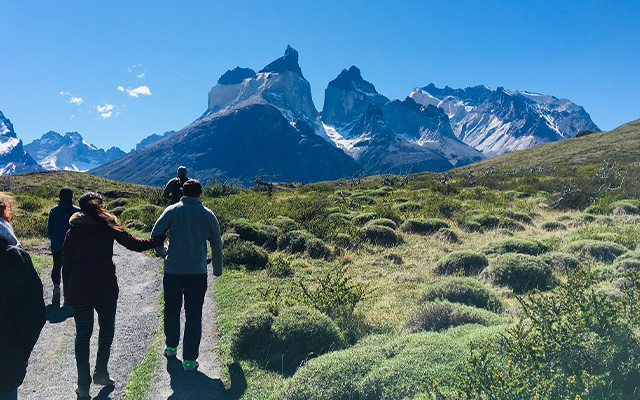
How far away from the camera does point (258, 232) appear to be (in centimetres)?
1556

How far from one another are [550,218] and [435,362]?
16596 millimetres

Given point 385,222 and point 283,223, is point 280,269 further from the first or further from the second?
point 385,222

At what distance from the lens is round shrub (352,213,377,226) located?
18.2 meters

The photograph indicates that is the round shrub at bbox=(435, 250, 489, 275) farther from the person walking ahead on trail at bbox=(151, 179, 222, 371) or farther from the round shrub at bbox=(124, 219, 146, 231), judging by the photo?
the round shrub at bbox=(124, 219, 146, 231)

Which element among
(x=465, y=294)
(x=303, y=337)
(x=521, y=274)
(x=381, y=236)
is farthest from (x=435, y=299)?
(x=381, y=236)

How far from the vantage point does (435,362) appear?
4.81 m

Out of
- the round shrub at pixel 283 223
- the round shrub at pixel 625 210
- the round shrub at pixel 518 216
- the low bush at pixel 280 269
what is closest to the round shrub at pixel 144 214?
the round shrub at pixel 283 223

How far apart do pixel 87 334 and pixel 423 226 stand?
14.3m

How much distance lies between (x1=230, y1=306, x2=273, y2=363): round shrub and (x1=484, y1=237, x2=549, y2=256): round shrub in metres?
8.90

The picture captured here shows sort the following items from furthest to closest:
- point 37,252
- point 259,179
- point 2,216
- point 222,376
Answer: point 259,179
point 37,252
point 222,376
point 2,216

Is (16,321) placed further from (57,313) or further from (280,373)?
(57,313)

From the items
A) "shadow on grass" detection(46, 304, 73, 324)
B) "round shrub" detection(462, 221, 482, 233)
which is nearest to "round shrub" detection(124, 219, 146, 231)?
"shadow on grass" detection(46, 304, 73, 324)

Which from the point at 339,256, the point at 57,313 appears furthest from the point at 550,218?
the point at 57,313

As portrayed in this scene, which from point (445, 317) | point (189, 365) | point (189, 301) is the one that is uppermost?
point (189, 301)
